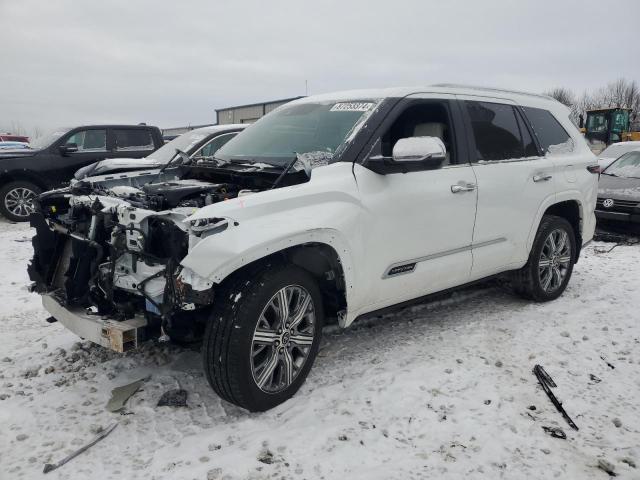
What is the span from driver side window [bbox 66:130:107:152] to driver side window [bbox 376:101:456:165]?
795 centimetres

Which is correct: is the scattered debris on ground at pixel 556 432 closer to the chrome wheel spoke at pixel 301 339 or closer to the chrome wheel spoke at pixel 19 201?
the chrome wheel spoke at pixel 301 339

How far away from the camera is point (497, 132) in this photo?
422 cm

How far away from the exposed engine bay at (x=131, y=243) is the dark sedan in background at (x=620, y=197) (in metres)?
6.69

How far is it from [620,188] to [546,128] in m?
4.36

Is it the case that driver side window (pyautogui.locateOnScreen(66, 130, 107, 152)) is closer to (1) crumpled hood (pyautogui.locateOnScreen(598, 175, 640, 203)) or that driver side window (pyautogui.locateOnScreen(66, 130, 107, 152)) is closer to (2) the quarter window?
(2) the quarter window

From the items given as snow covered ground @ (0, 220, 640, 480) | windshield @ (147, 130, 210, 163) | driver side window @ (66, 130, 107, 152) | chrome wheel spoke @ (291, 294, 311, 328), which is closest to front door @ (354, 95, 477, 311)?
chrome wheel spoke @ (291, 294, 311, 328)

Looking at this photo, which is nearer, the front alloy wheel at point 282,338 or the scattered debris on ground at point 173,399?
the front alloy wheel at point 282,338

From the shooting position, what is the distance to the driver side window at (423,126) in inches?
139

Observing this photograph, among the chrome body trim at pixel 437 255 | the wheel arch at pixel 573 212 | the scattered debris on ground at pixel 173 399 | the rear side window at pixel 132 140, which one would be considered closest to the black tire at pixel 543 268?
the wheel arch at pixel 573 212

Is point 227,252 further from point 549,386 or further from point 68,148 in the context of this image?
point 68,148

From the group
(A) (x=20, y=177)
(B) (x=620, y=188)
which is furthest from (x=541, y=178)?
(A) (x=20, y=177)

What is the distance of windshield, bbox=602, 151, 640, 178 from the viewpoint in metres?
8.68

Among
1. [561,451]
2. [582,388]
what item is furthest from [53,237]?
[582,388]

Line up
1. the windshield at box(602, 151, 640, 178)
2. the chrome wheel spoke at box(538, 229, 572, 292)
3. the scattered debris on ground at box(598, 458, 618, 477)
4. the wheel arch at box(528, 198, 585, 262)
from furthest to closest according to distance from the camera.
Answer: the windshield at box(602, 151, 640, 178) → the wheel arch at box(528, 198, 585, 262) → the chrome wheel spoke at box(538, 229, 572, 292) → the scattered debris on ground at box(598, 458, 618, 477)
